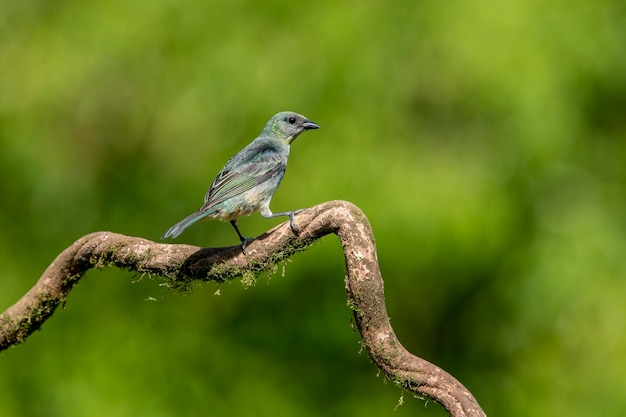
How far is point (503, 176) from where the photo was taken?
6.49 m

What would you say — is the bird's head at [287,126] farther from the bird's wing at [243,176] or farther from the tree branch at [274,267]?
the tree branch at [274,267]

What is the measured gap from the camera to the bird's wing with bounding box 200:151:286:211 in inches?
175

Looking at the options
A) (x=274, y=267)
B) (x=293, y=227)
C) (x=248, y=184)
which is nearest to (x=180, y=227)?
(x=248, y=184)

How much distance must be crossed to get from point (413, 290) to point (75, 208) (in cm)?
255

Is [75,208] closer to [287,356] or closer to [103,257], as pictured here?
[287,356]

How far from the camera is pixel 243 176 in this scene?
4.52 m

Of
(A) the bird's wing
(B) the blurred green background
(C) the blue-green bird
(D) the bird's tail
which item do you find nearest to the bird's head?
(C) the blue-green bird

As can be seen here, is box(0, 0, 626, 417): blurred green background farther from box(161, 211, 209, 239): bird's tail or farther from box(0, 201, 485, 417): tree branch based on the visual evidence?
box(0, 201, 485, 417): tree branch

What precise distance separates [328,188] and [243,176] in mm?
1854

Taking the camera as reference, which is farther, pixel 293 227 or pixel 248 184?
pixel 248 184

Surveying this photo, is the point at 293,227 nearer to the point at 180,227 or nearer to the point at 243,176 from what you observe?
the point at 180,227

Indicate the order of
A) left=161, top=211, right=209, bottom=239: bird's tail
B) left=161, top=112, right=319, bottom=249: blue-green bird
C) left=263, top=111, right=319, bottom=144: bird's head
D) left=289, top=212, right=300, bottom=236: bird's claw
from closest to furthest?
left=289, top=212, right=300, bottom=236: bird's claw, left=161, top=211, right=209, bottom=239: bird's tail, left=161, top=112, right=319, bottom=249: blue-green bird, left=263, top=111, right=319, bottom=144: bird's head

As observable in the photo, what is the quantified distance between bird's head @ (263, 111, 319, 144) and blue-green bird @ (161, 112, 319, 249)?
0.03 meters

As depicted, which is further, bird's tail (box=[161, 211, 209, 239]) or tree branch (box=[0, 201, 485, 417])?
bird's tail (box=[161, 211, 209, 239])
